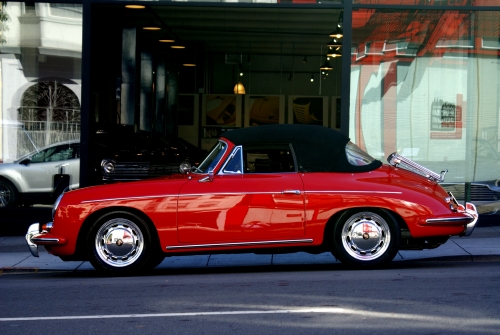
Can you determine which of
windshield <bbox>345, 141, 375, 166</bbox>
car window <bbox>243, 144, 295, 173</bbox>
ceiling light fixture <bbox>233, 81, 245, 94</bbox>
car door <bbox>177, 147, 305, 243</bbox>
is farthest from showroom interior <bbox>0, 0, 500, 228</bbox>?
ceiling light fixture <bbox>233, 81, 245, 94</bbox>

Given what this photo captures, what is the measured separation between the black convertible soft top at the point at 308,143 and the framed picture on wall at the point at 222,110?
1280 cm

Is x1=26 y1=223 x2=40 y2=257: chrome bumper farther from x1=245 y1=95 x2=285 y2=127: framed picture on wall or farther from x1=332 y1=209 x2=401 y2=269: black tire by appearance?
x1=245 y1=95 x2=285 y2=127: framed picture on wall

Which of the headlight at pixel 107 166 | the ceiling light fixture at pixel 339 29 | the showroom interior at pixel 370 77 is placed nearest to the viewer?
the headlight at pixel 107 166

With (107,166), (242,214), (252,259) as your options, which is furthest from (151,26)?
(242,214)

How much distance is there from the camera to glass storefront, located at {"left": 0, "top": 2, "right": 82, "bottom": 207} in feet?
44.3

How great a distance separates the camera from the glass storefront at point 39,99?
13.5 metres

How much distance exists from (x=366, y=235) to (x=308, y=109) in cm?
1373

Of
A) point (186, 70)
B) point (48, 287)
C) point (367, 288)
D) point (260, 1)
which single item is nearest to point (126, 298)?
point (48, 287)

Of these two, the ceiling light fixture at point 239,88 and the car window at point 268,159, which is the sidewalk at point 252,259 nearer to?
the car window at point 268,159

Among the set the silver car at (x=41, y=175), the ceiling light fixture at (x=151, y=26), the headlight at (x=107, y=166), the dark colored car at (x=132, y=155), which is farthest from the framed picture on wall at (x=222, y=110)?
the headlight at (x=107, y=166)

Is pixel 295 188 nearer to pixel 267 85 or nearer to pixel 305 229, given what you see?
pixel 305 229

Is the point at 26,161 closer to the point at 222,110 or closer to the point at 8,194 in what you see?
the point at 8,194

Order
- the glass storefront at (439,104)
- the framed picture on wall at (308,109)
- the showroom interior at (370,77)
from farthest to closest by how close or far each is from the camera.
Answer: the framed picture on wall at (308,109), the glass storefront at (439,104), the showroom interior at (370,77)

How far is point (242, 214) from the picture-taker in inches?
346
